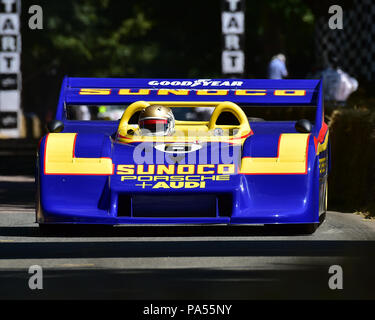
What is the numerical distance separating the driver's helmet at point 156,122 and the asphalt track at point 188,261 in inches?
35.9

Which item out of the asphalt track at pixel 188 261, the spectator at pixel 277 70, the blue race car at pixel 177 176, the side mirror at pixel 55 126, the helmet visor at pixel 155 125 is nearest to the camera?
the asphalt track at pixel 188 261

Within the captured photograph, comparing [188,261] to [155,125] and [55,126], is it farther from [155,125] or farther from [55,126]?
[55,126]

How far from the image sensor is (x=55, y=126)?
10680 millimetres

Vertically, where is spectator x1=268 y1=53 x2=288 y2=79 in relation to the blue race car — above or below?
above

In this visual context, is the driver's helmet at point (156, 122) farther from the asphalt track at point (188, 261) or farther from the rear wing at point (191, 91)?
the rear wing at point (191, 91)

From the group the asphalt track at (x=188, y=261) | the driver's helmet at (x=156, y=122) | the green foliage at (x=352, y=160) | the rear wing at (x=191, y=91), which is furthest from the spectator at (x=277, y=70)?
the driver's helmet at (x=156, y=122)

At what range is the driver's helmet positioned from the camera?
406 inches

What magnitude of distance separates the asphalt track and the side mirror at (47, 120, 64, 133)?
37.1 inches

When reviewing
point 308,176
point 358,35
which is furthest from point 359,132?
point 358,35

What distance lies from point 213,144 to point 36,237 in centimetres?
174

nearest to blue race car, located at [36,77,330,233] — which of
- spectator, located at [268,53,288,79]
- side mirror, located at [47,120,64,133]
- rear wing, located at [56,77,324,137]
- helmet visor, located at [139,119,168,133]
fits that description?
helmet visor, located at [139,119,168,133]

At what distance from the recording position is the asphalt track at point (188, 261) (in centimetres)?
717

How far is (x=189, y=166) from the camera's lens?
9898 millimetres

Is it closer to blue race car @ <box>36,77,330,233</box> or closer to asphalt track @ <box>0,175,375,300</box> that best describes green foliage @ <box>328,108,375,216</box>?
asphalt track @ <box>0,175,375,300</box>
